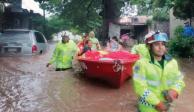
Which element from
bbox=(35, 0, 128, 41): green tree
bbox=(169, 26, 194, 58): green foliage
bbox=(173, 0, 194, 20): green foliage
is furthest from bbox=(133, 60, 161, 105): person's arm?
bbox=(35, 0, 128, 41): green tree

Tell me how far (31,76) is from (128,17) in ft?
129

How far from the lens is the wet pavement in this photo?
9250 millimetres

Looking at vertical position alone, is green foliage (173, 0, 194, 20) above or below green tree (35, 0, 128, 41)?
below

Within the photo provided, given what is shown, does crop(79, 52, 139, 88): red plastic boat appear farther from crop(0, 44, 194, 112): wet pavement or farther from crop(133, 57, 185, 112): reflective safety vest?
crop(133, 57, 185, 112): reflective safety vest

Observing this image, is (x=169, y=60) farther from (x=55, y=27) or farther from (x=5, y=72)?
(x=55, y=27)

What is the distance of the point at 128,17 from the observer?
170 ft

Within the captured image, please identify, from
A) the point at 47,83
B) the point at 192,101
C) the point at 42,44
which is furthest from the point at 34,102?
the point at 42,44

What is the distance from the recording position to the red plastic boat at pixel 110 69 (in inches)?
420

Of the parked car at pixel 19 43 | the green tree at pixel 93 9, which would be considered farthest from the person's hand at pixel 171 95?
the green tree at pixel 93 9

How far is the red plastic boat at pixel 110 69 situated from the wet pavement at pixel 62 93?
0.91 ft

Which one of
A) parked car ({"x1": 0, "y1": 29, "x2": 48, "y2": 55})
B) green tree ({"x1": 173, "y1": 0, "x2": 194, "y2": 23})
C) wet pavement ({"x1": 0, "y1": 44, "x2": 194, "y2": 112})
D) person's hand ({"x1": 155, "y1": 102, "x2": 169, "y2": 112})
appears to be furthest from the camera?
green tree ({"x1": 173, "y1": 0, "x2": 194, "y2": 23})

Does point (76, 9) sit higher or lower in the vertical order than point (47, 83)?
higher

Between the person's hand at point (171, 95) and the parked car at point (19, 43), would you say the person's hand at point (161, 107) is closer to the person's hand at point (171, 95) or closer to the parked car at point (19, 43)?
the person's hand at point (171, 95)

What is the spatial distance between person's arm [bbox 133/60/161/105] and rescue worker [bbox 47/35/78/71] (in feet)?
27.0
